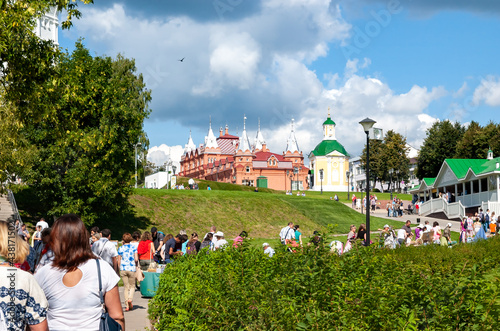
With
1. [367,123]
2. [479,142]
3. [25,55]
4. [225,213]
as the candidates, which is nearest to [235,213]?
[225,213]

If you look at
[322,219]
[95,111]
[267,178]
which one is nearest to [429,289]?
[95,111]

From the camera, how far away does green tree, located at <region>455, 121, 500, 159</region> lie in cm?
7044

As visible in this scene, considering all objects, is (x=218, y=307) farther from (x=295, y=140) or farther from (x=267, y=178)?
(x=295, y=140)

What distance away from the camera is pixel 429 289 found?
580cm

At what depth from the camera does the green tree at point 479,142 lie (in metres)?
70.4

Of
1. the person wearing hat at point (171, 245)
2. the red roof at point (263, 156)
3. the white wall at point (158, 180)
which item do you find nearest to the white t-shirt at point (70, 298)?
the person wearing hat at point (171, 245)

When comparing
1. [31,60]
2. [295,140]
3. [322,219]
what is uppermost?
[295,140]

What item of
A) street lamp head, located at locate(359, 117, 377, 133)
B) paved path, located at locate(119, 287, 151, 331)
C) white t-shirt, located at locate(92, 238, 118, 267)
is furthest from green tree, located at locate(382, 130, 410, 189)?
white t-shirt, located at locate(92, 238, 118, 267)

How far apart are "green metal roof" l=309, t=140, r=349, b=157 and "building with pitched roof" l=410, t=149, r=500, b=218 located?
57.5 metres

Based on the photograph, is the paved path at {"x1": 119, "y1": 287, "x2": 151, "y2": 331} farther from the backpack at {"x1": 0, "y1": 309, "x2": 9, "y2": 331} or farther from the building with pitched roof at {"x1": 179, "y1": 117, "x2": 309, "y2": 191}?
the building with pitched roof at {"x1": 179, "y1": 117, "x2": 309, "y2": 191}

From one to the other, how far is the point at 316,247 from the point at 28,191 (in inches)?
1354

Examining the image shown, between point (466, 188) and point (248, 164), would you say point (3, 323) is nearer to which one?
point (466, 188)

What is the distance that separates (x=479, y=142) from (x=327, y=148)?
1905 inches

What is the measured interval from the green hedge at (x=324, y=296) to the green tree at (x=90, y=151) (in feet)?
80.3
